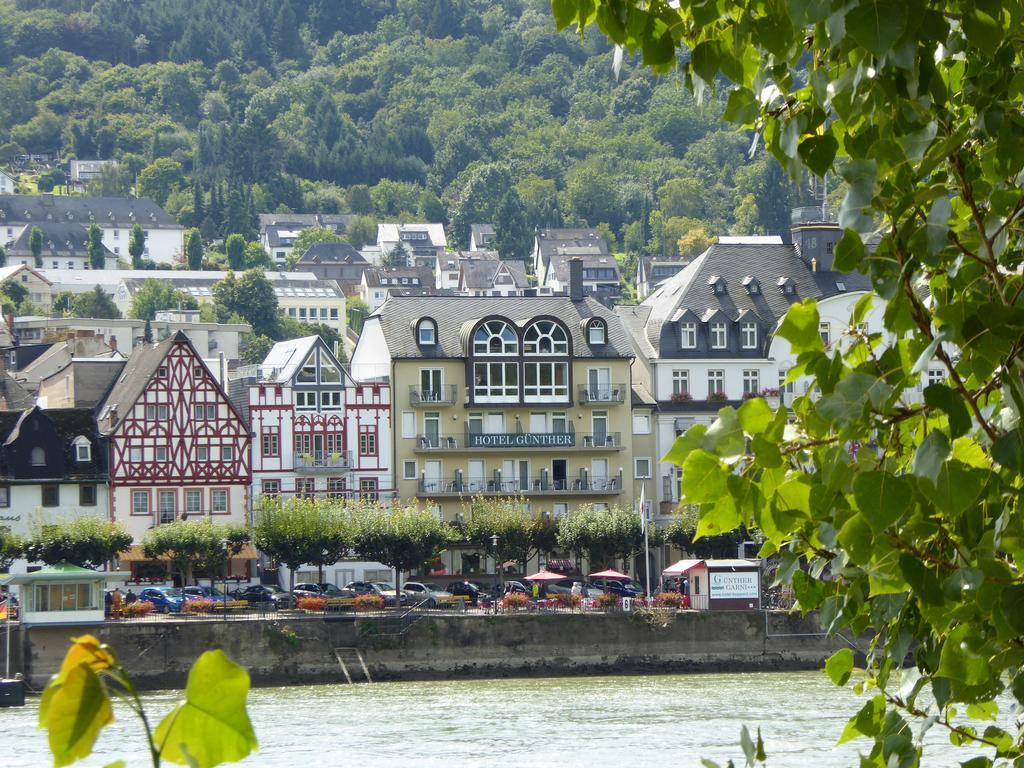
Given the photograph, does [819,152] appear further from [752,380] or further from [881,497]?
[752,380]

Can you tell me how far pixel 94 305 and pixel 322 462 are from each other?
97.0 m

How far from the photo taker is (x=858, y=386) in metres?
4.90

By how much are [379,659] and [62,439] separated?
61.0 feet

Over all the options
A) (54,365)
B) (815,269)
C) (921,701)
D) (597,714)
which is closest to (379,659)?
(597,714)

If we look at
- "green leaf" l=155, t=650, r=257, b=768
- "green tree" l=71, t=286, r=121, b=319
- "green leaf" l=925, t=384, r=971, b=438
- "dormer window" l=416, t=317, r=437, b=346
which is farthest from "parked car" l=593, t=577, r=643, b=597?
"green tree" l=71, t=286, r=121, b=319

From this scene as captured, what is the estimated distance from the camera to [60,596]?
55094 mm

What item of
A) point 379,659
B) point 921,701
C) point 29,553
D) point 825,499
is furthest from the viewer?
point 29,553

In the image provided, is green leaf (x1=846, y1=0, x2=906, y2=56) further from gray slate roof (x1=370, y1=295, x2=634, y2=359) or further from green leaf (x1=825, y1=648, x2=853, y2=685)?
gray slate roof (x1=370, y1=295, x2=634, y2=359)

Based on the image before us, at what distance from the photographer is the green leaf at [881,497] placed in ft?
15.3

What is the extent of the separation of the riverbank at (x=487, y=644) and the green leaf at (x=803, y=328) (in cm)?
5022

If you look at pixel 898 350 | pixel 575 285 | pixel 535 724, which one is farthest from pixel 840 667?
pixel 575 285

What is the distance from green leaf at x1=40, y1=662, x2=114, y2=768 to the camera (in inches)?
132

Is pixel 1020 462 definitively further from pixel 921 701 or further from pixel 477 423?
pixel 477 423

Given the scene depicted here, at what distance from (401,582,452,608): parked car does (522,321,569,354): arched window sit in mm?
9261
